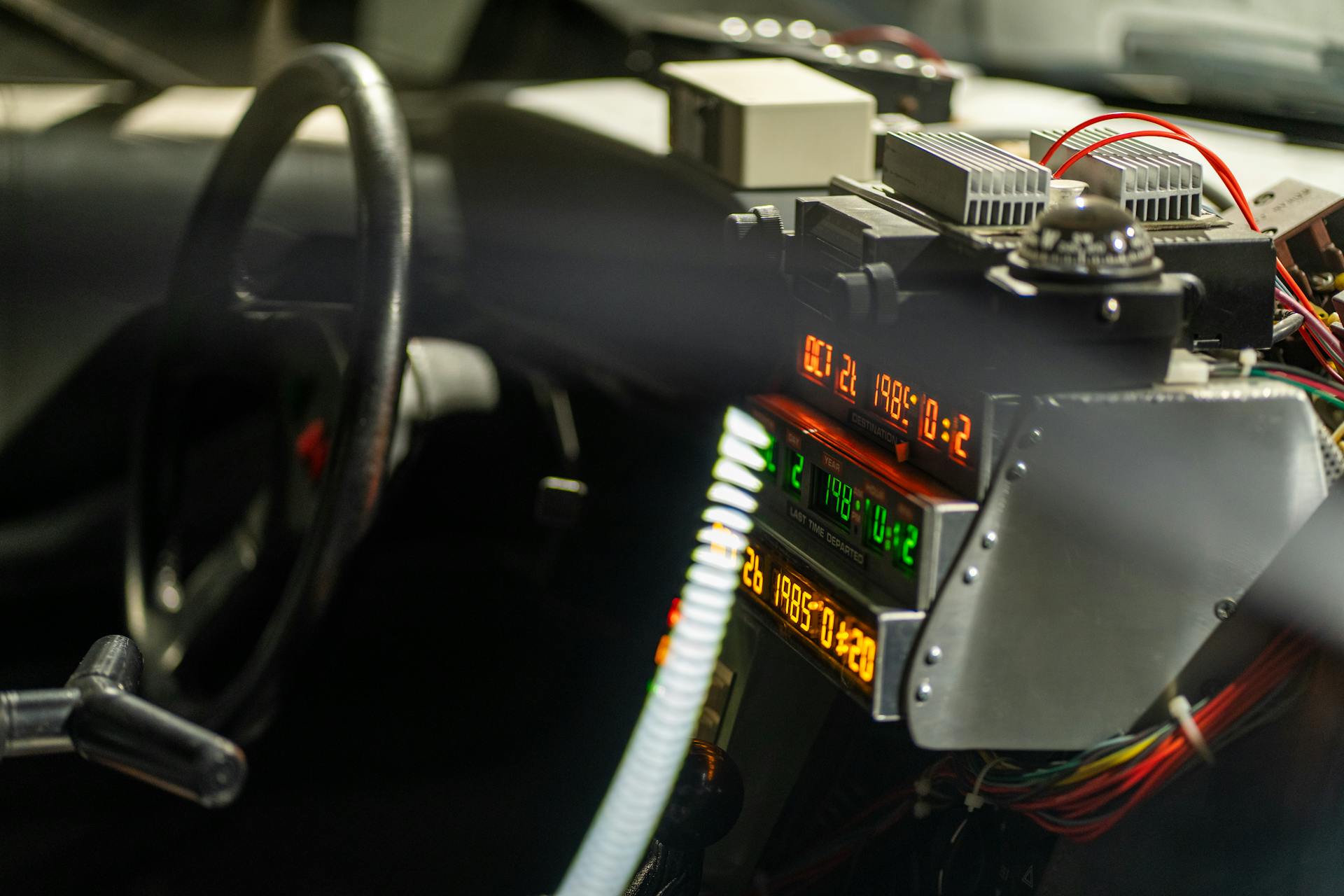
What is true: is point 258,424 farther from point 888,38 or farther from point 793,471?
point 793,471

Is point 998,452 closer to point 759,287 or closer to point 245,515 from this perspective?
point 759,287

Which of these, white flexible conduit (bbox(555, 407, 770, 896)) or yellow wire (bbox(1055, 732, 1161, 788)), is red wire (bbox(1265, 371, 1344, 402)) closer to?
yellow wire (bbox(1055, 732, 1161, 788))

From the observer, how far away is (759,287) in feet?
5.44

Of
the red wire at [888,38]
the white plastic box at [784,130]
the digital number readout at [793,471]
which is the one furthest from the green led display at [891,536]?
the red wire at [888,38]

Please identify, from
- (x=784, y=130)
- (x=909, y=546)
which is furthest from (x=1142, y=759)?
(x=784, y=130)

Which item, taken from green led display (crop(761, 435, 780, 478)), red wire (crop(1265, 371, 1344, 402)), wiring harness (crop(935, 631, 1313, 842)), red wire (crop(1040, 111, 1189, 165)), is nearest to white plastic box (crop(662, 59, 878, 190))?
red wire (crop(1040, 111, 1189, 165))

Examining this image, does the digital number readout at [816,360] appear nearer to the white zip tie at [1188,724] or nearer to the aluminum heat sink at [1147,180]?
the aluminum heat sink at [1147,180]

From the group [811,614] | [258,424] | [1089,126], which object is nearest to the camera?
[811,614]

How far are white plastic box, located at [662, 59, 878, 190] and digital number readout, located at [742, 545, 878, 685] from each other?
53 centimetres

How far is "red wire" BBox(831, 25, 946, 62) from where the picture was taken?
2400 millimetres

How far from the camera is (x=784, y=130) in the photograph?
1.68 metres

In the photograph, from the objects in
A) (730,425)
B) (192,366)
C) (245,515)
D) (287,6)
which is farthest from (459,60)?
(730,425)

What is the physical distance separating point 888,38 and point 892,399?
141cm

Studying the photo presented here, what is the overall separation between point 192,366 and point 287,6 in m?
1.13
